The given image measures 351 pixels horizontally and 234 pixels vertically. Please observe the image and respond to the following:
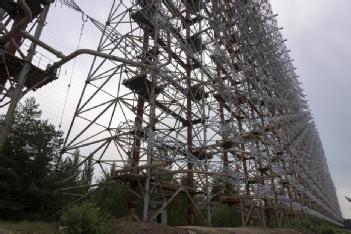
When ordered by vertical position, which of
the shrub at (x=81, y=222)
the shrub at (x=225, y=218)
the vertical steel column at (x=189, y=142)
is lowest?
the shrub at (x=81, y=222)

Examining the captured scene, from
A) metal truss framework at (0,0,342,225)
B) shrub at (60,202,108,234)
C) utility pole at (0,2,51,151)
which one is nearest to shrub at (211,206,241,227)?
metal truss framework at (0,0,342,225)

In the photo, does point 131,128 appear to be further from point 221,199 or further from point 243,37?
point 243,37

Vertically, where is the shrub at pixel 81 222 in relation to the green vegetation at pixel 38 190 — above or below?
below

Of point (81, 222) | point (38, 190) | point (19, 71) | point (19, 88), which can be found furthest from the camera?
point (19, 71)

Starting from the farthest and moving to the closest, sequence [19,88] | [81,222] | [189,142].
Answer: [189,142] → [19,88] → [81,222]

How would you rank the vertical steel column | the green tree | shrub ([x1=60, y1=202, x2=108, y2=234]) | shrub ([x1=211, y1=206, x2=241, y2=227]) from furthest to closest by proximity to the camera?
shrub ([x1=211, y1=206, x2=241, y2=227])
the vertical steel column
the green tree
shrub ([x1=60, y1=202, x2=108, y2=234])

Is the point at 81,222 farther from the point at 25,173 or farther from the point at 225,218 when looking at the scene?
the point at 225,218

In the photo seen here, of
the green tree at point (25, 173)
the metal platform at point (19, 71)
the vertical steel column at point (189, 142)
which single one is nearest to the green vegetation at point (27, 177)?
the green tree at point (25, 173)

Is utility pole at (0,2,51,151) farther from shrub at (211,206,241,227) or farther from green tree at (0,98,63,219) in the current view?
shrub at (211,206,241,227)

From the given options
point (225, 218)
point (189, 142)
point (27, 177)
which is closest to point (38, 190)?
point (27, 177)

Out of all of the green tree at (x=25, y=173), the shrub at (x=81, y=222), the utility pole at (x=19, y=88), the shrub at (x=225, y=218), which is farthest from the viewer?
the shrub at (x=225, y=218)

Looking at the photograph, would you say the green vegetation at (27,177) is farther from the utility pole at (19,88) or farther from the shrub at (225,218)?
the shrub at (225,218)

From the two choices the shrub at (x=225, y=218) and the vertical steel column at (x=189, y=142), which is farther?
the shrub at (x=225, y=218)

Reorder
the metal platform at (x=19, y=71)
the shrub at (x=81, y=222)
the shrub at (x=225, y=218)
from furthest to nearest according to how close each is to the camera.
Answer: the shrub at (x=225, y=218)
the metal platform at (x=19, y=71)
the shrub at (x=81, y=222)
